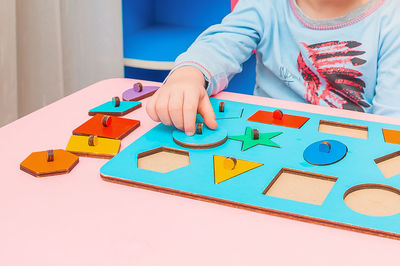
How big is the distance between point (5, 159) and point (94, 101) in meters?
0.21

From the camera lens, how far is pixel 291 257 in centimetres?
32

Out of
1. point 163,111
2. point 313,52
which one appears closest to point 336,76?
point 313,52

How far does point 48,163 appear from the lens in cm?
44

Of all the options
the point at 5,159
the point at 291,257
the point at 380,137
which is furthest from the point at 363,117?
the point at 5,159

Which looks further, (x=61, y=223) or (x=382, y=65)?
(x=382, y=65)

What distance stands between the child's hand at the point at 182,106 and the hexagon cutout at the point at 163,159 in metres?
0.04

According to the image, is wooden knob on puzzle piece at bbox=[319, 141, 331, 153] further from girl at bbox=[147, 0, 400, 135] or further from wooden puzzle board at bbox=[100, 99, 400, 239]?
girl at bbox=[147, 0, 400, 135]

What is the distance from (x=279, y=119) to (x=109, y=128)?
0.21 metres

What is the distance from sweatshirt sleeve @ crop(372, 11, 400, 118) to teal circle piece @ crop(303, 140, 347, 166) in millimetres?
300

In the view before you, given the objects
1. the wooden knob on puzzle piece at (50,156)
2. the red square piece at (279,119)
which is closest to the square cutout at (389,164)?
the red square piece at (279,119)

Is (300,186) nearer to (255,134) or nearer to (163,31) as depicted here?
(255,134)

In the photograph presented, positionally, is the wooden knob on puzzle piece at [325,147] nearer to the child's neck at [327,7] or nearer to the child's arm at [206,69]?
the child's arm at [206,69]

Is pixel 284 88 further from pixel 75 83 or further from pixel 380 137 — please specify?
pixel 75 83

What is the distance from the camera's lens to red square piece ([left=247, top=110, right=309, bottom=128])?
0.55 meters
